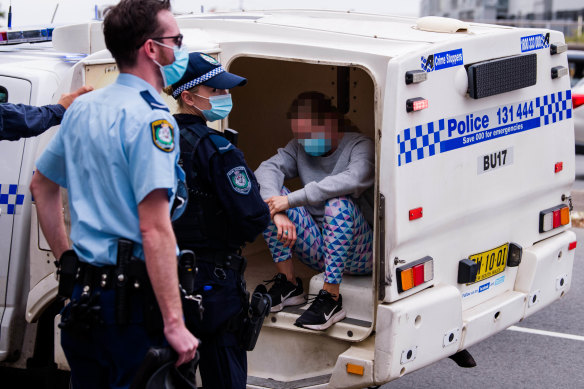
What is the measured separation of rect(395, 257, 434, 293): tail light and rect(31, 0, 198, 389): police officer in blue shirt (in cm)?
152

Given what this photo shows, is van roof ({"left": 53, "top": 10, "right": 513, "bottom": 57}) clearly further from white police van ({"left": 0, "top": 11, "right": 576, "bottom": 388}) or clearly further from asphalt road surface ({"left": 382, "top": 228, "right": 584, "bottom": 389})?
asphalt road surface ({"left": 382, "top": 228, "right": 584, "bottom": 389})

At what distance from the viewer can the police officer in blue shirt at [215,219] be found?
364 centimetres

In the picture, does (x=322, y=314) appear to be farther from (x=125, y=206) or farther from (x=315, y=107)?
Result: (x=125, y=206)

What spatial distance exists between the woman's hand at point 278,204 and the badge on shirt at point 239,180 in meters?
1.31

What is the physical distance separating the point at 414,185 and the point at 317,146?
1.04 metres

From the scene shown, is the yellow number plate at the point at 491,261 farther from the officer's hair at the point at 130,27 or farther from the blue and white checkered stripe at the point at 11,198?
the officer's hair at the point at 130,27

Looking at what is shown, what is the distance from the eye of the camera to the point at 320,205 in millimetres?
5320

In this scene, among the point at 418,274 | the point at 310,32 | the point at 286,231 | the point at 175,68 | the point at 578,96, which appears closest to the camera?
the point at 175,68

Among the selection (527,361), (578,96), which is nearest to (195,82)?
(527,361)

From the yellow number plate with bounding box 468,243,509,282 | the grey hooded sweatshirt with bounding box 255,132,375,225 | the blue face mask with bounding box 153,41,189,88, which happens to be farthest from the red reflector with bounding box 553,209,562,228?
the blue face mask with bounding box 153,41,189,88

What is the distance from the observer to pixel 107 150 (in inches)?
118

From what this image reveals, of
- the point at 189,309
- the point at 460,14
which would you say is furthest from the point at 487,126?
the point at 460,14

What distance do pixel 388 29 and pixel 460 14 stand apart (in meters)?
47.5

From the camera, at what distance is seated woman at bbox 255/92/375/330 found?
488cm
